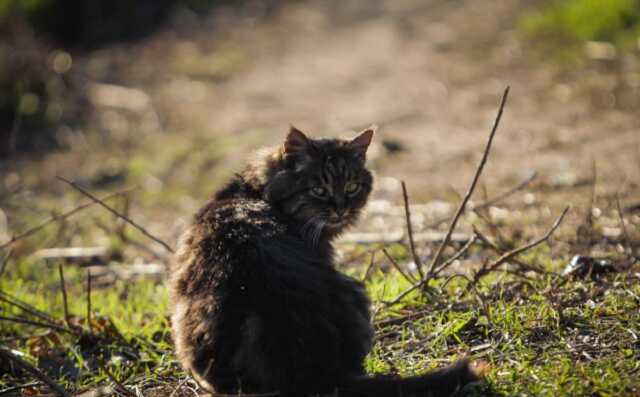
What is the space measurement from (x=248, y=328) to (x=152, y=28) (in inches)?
436

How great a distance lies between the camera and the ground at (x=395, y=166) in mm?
3977

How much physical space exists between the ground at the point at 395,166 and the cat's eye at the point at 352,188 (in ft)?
1.79

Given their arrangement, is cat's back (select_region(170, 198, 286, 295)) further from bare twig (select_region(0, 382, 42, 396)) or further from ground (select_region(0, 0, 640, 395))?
bare twig (select_region(0, 382, 42, 396))

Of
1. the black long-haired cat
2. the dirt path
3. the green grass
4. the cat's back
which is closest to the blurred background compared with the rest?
the dirt path

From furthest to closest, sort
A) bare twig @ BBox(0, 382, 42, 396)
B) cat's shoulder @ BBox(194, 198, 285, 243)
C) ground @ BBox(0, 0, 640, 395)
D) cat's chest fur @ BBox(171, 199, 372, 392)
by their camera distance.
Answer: ground @ BBox(0, 0, 640, 395), bare twig @ BBox(0, 382, 42, 396), cat's shoulder @ BBox(194, 198, 285, 243), cat's chest fur @ BBox(171, 199, 372, 392)

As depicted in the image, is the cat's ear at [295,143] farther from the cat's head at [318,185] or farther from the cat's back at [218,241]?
the cat's back at [218,241]

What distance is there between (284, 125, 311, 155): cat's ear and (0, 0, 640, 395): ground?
2.90ft

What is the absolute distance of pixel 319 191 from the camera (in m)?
4.47

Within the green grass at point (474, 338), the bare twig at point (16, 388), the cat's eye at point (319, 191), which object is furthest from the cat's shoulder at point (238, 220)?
the bare twig at point (16, 388)

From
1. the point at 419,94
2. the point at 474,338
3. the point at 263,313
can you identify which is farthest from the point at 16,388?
the point at 419,94

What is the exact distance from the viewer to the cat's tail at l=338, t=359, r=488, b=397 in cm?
315

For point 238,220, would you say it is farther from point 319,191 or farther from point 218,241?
point 319,191

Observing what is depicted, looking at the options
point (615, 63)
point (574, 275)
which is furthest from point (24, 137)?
point (574, 275)

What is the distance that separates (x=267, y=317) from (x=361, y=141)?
179 centimetres
